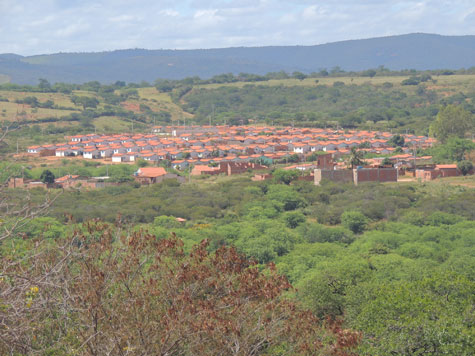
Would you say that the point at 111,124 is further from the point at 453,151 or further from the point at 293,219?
the point at 293,219

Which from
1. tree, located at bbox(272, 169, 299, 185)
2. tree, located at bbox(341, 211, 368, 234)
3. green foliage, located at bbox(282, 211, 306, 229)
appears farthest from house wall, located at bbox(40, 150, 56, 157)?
tree, located at bbox(341, 211, 368, 234)

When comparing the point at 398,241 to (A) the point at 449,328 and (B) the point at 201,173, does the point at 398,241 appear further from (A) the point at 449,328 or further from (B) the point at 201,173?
(B) the point at 201,173

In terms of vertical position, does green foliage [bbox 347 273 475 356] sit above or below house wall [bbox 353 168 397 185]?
above

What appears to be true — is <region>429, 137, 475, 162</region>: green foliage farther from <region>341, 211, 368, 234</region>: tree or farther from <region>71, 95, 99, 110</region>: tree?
<region>71, 95, 99, 110</region>: tree

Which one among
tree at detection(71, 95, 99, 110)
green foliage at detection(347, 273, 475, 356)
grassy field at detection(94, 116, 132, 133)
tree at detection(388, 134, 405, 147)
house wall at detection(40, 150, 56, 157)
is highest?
tree at detection(71, 95, 99, 110)

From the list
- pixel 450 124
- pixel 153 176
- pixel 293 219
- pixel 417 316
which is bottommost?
pixel 293 219

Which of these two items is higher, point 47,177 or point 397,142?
point 47,177

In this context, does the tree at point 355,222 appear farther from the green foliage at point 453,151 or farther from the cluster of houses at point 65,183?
the green foliage at point 453,151

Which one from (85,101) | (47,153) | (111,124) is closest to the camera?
(47,153)

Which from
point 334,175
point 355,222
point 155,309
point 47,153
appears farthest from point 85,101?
point 155,309

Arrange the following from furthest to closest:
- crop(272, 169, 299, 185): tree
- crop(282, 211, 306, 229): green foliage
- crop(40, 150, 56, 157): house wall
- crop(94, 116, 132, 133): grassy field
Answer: crop(94, 116, 132, 133): grassy field < crop(40, 150, 56, 157): house wall < crop(272, 169, 299, 185): tree < crop(282, 211, 306, 229): green foliage
